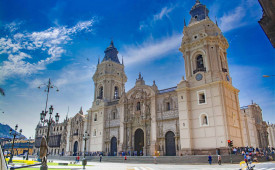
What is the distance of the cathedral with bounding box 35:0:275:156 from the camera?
26.8 meters

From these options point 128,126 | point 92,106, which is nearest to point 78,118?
point 92,106

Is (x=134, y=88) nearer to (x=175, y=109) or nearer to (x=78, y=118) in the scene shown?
(x=175, y=109)

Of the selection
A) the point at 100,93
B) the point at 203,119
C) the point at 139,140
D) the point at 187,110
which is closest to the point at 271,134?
the point at 203,119

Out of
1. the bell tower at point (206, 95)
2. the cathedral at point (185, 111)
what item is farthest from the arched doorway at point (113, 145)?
the bell tower at point (206, 95)

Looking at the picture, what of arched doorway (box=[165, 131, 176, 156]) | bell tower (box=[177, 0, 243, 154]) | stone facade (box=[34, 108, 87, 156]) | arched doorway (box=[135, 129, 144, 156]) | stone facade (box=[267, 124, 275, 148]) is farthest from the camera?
stone facade (box=[267, 124, 275, 148])

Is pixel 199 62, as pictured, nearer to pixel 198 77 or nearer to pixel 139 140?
pixel 198 77

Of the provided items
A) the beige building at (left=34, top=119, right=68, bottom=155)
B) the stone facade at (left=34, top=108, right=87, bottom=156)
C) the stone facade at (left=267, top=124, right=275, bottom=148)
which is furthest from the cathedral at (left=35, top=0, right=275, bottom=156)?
the stone facade at (left=267, top=124, right=275, bottom=148)

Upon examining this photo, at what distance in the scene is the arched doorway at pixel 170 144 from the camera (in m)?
29.5

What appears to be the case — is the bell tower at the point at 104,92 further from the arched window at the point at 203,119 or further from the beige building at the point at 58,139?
the arched window at the point at 203,119

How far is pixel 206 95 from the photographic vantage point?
91.4ft

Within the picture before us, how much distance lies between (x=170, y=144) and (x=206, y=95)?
28.1ft

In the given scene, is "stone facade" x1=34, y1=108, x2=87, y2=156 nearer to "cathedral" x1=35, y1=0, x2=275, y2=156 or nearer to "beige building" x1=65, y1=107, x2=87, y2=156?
"beige building" x1=65, y1=107, x2=87, y2=156

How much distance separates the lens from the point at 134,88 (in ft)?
120

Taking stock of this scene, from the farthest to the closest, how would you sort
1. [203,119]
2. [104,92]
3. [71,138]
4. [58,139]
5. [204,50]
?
[58,139]
[71,138]
[104,92]
[204,50]
[203,119]
